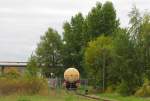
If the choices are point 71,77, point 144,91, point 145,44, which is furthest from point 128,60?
point 71,77

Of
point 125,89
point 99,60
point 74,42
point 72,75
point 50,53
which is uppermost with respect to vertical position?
point 74,42

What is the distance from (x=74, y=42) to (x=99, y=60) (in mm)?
23835

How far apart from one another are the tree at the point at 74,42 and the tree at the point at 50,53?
1.82 meters

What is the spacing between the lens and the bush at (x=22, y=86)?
164ft

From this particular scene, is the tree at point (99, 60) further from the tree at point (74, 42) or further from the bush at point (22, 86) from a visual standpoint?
the bush at point (22, 86)

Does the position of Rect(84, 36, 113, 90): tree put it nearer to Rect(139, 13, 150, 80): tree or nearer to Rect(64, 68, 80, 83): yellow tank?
Rect(64, 68, 80, 83): yellow tank

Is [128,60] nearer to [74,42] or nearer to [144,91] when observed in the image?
[144,91]

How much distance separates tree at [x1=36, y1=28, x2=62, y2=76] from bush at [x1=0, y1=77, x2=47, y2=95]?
161ft

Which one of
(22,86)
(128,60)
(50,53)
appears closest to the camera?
(22,86)

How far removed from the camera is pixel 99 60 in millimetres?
76438

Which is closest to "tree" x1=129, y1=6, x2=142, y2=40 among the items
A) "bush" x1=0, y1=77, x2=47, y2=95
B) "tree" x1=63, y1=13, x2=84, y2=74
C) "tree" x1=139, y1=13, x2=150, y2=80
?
"tree" x1=139, y1=13, x2=150, y2=80

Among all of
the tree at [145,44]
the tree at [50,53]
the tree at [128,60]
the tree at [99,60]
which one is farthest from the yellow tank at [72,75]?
the tree at [50,53]

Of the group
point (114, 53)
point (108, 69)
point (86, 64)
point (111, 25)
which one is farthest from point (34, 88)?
point (111, 25)

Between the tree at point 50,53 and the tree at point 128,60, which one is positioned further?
the tree at point 50,53
